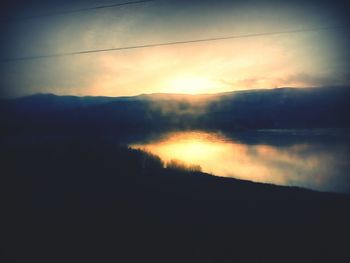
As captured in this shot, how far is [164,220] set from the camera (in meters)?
5.06

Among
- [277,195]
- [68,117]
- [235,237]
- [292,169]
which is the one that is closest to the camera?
[235,237]

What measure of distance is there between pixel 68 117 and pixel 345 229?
9569 cm

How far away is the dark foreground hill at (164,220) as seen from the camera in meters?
3.86

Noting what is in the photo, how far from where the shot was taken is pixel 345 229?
4.96 metres

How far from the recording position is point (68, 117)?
293ft

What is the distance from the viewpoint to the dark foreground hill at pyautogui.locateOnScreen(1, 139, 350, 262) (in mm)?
3857

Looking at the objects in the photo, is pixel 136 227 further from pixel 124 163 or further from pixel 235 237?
pixel 124 163

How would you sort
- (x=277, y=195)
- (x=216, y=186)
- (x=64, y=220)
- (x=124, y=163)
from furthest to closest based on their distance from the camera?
(x=124, y=163) < (x=216, y=186) < (x=277, y=195) < (x=64, y=220)

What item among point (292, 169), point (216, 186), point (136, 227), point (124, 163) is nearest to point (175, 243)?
point (136, 227)

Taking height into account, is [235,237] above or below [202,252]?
above

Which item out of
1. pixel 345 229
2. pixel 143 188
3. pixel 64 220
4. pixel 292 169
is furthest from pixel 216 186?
pixel 292 169

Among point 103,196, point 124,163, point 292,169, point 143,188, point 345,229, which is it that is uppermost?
point 292,169

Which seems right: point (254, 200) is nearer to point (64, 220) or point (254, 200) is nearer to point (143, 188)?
point (143, 188)

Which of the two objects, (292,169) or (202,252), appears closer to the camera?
(202,252)
